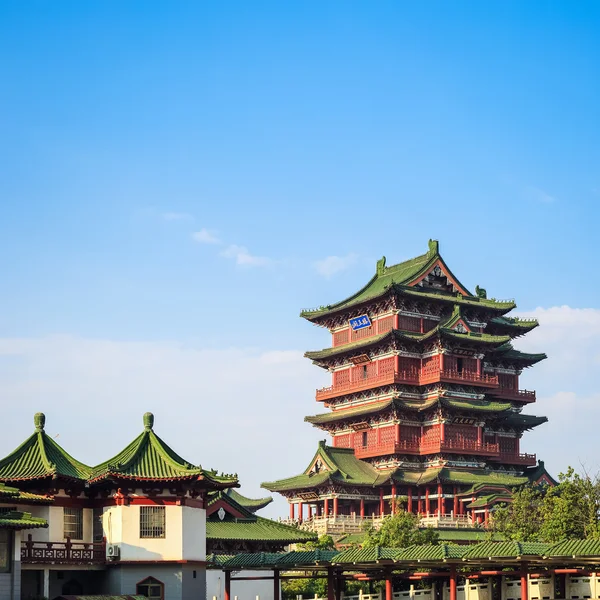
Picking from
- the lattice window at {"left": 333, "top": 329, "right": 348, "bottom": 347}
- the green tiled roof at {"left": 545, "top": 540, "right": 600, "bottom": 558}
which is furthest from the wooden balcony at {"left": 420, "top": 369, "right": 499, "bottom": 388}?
the green tiled roof at {"left": 545, "top": 540, "right": 600, "bottom": 558}

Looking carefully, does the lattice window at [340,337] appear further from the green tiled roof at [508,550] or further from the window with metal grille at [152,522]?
the green tiled roof at [508,550]

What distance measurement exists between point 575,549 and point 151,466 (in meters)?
18.5

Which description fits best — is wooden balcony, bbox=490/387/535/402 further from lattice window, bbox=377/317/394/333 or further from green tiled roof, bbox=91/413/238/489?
green tiled roof, bbox=91/413/238/489

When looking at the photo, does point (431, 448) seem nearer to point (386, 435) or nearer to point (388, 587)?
point (386, 435)

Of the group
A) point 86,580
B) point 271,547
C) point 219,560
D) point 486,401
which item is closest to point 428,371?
point 486,401

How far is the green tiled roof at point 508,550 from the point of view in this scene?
1838 inches

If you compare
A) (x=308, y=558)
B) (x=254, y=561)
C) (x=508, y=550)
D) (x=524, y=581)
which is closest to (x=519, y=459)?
(x=254, y=561)

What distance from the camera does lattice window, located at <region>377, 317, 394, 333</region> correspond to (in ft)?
321

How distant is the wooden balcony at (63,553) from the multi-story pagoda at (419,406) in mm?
38357

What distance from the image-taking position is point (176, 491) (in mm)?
52062

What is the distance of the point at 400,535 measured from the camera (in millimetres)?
71062

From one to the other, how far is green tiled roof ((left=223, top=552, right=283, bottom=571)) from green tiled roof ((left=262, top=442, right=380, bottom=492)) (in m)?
35.6

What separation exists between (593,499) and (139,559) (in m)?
30.5

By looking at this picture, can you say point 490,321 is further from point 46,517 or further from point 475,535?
point 46,517
